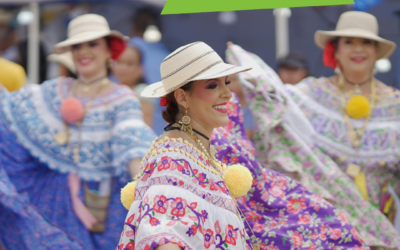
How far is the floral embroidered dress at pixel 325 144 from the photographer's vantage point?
12.6 feet

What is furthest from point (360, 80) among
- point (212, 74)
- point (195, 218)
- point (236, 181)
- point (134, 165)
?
point (195, 218)

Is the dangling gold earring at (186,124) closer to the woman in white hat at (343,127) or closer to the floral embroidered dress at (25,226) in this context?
the woman in white hat at (343,127)

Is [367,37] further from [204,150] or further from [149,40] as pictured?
[149,40]

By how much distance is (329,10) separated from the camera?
656 cm

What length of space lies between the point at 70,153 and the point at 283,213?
1.83m

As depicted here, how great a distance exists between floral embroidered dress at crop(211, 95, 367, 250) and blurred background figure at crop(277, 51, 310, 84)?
9.52 ft

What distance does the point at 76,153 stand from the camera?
416cm

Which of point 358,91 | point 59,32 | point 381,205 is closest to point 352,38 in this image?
point 358,91

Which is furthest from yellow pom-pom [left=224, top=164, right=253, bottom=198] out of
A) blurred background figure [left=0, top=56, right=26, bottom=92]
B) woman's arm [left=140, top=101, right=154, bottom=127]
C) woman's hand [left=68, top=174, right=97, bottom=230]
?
woman's arm [left=140, top=101, right=154, bottom=127]

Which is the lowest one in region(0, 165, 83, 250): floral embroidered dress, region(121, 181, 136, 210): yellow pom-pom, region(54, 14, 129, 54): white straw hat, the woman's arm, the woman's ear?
region(0, 165, 83, 250): floral embroidered dress

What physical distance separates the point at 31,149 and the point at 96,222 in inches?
29.6

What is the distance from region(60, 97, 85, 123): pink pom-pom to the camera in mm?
4133

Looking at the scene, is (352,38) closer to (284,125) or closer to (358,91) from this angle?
(358,91)

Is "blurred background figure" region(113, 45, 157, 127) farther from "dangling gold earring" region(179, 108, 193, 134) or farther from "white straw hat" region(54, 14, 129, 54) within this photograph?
"dangling gold earring" region(179, 108, 193, 134)
